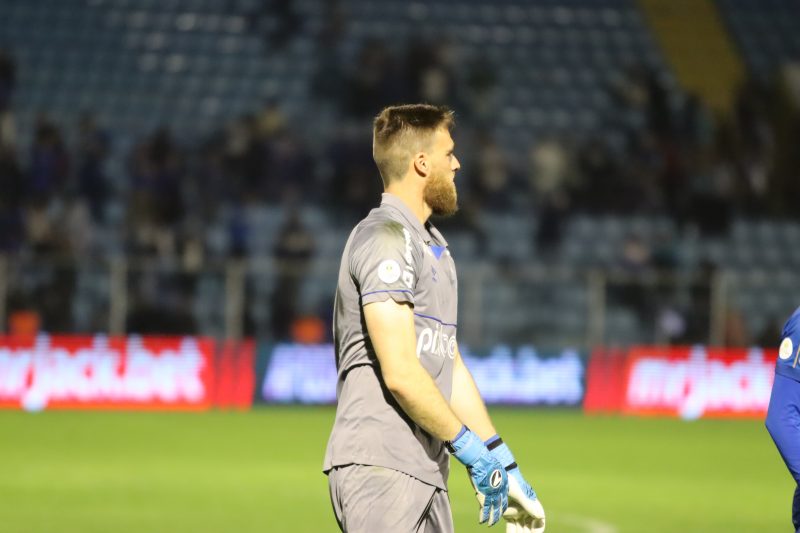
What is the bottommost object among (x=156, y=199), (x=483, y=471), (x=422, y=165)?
(x=483, y=471)

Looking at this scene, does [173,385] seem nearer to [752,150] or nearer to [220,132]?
[220,132]

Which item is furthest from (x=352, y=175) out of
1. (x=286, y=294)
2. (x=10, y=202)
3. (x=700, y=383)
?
(x=700, y=383)

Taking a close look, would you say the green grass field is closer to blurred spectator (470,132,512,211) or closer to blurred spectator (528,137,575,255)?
blurred spectator (528,137,575,255)

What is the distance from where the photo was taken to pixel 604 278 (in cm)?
2141

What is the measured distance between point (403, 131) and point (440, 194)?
26 centimetres

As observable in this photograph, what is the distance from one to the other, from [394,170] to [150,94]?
2228cm

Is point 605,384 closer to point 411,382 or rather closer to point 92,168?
point 92,168

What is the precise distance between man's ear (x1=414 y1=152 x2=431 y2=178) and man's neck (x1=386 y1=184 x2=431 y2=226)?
0.27 ft

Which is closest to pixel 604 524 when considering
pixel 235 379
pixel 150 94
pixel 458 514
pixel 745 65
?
pixel 458 514

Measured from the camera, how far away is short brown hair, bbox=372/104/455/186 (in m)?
5.09

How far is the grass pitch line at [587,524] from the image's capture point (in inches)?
423

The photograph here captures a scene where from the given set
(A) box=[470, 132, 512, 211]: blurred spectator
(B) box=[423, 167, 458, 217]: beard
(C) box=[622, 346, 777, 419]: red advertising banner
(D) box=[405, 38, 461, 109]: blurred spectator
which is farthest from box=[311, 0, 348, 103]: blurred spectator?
(B) box=[423, 167, 458, 217]: beard

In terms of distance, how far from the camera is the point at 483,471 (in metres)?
4.97

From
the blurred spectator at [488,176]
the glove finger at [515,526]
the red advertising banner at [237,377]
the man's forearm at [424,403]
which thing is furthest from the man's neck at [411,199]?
the blurred spectator at [488,176]
